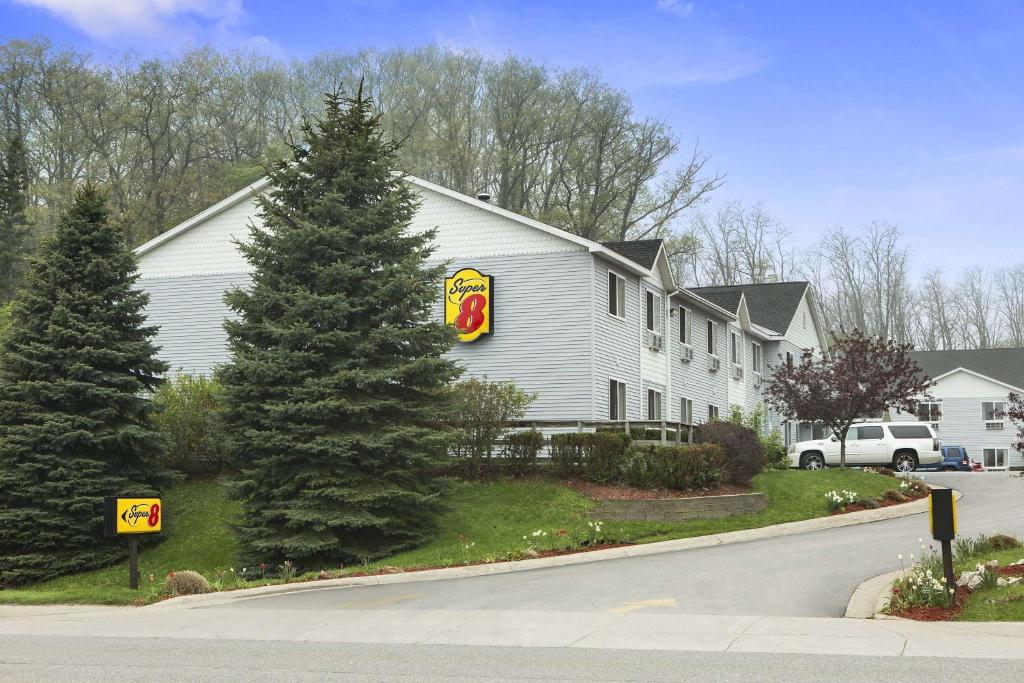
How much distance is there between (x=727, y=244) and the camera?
7319 centimetres

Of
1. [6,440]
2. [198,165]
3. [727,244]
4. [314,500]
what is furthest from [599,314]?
[727,244]

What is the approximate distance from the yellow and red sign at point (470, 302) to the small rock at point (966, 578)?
18.9m

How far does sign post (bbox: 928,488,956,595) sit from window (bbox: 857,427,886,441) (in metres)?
26.9

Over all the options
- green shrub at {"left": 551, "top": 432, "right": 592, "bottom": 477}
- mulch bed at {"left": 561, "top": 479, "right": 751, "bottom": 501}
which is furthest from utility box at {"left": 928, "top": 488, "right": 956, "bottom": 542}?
green shrub at {"left": 551, "top": 432, "right": 592, "bottom": 477}

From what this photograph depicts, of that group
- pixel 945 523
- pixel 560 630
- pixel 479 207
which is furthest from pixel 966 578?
pixel 479 207

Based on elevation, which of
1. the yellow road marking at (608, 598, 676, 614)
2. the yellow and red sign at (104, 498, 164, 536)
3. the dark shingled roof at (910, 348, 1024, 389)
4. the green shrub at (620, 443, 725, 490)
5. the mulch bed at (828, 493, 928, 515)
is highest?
the dark shingled roof at (910, 348, 1024, 389)

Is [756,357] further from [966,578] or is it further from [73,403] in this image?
[966,578]

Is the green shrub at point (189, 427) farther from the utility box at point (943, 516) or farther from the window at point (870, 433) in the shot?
the window at point (870, 433)

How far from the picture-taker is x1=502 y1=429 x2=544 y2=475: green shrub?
1004 inches

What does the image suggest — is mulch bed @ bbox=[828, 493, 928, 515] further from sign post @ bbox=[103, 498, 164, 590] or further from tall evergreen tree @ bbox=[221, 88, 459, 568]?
sign post @ bbox=[103, 498, 164, 590]

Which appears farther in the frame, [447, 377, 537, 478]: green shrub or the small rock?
[447, 377, 537, 478]: green shrub

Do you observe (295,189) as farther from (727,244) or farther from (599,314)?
(727,244)

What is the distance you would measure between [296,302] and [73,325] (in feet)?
18.9

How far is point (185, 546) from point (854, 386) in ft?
62.4
